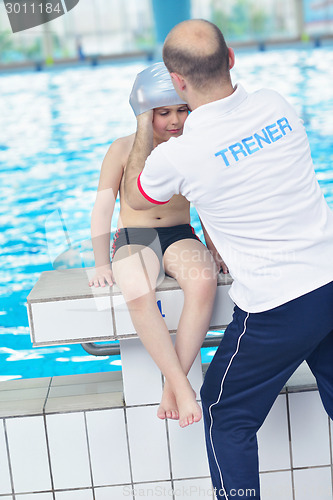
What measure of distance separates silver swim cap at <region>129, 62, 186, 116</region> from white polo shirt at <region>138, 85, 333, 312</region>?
454mm

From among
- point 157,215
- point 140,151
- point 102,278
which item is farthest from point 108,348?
point 140,151

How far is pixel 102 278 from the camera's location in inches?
76.2

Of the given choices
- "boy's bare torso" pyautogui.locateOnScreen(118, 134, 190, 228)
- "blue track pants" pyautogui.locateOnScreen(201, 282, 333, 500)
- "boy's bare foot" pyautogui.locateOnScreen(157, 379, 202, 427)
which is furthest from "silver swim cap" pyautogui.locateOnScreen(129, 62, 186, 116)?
"boy's bare foot" pyautogui.locateOnScreen(157, 379, 202, 427)

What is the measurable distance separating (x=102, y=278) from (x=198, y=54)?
77 centimetres

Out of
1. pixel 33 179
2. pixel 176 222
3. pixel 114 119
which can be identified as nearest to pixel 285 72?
pixel 114 119

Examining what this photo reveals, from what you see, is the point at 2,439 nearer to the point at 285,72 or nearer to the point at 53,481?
the point at 53,481

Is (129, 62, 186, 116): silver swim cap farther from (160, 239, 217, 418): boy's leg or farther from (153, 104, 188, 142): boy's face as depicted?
(160, 239, 217, 418): boy's leg

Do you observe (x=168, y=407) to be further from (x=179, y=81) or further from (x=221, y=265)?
(x=179, y=81)

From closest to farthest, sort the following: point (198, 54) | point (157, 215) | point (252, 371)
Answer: point (198, 54), point (252, 371), point (157, 215)

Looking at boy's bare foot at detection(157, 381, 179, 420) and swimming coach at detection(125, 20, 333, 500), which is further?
boy's bare foot at detection(157, 381, 179, 420)

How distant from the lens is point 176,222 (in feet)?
7.59

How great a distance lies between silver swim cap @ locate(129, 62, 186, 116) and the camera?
1936 millimetres

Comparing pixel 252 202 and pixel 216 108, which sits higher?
pixel 216 108

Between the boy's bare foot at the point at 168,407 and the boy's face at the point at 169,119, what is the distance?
87 cm
